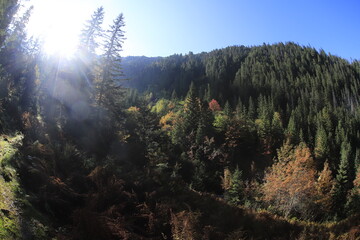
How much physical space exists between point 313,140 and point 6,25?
3114 inches

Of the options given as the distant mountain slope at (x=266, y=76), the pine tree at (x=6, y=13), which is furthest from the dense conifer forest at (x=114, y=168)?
the distant mountain slope at (x=266, y=76)

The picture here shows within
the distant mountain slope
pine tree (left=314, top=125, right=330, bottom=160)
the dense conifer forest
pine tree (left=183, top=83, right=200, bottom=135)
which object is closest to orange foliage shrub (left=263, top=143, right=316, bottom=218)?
the dense conifer forest

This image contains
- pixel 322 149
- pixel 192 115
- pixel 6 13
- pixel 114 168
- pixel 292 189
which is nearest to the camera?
pixel 114 168

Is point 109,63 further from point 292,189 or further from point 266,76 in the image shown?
point 266,76

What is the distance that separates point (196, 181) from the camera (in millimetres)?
32156

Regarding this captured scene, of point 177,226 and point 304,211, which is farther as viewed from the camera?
point 304,211

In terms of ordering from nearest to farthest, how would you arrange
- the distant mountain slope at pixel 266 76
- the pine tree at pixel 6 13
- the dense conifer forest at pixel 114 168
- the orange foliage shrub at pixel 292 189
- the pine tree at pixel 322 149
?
1. the dense conifer forest at pixel 114 168
2. the pine tree at pixel 6 13
3. the orange foliage shrub at pixel 292 189
4. the pine tree at pixel 322 149
5. the distant mountain slope at pixel 266 76

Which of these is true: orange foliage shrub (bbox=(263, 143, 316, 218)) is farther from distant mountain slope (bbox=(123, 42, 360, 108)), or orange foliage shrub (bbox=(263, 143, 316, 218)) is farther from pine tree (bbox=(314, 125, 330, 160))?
distant mountain slope (bbox=(123, 42, 360, 108))

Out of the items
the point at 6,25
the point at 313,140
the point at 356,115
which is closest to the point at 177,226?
the point at 6,25

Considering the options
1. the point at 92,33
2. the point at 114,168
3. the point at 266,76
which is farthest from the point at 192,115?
the point at 266,76

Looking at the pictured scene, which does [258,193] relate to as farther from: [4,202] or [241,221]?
[4,202]

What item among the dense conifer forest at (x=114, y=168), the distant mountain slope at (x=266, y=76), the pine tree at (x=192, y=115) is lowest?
the dense conifer forest at (x=114, y=168)

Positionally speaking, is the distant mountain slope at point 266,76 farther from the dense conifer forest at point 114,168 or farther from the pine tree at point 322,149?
the dense conifer forest at point 114,168

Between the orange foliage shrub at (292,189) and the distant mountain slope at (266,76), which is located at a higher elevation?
the distant mountain slope at (266,76)
